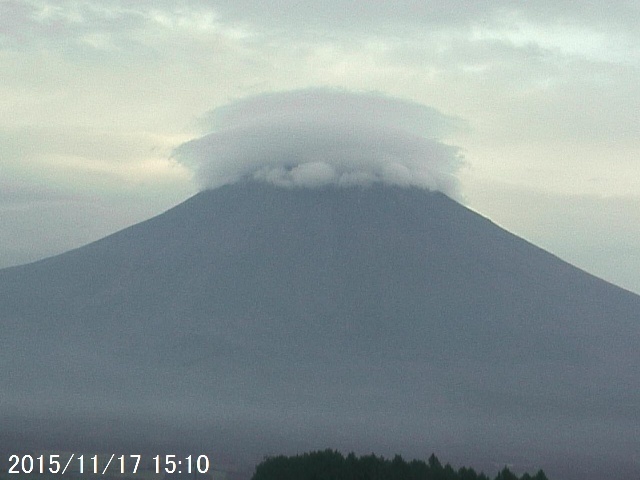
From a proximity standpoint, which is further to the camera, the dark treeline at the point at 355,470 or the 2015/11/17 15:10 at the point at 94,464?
the 2015/11/17 15:10 at the point at 94,464

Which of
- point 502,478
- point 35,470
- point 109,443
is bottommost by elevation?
point 502,478

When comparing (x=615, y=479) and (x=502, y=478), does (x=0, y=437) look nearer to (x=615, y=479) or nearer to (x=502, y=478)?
(x=615, y=479)

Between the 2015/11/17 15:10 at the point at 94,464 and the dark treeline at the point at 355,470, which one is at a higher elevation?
the 2015/11/17 15:10 at the point at 94,464

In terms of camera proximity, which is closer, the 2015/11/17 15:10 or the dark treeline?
the dark treeline

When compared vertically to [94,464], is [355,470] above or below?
below

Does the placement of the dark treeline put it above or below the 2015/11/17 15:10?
below

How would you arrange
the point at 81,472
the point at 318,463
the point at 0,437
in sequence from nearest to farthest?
the point at 318,463 < the point at 81,472 < the point at 0,437

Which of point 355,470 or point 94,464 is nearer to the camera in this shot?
point 355,470

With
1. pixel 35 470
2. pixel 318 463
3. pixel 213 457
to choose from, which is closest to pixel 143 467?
pixel 213 457
